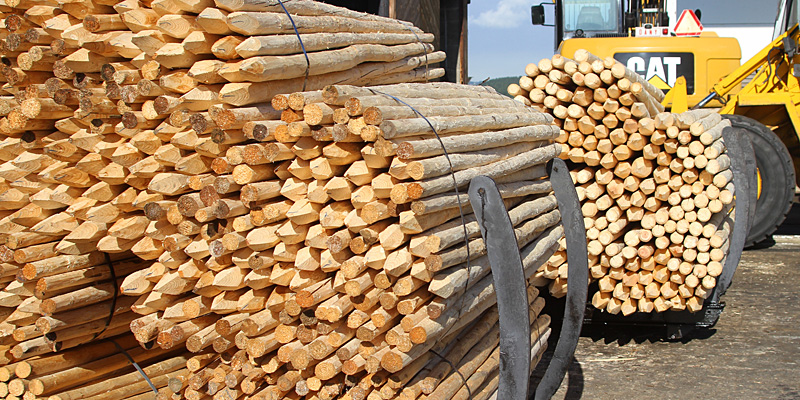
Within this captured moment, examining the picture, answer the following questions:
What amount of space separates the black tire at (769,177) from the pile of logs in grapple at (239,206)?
16.8 feet

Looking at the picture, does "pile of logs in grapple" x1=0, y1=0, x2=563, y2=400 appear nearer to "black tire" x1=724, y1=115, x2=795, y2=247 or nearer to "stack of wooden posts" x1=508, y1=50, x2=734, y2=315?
"stack of wooden posts" x1=508, y1=50, x2=734, y2=315

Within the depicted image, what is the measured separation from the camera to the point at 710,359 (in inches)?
203

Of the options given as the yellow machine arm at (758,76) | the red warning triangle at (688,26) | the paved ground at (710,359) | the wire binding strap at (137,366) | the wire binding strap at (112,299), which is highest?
the red warning triangle at (688,26)

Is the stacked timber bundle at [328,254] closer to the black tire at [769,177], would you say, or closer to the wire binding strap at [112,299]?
the wire binding strap at [112,299]

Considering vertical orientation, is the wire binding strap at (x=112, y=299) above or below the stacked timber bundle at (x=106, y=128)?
below

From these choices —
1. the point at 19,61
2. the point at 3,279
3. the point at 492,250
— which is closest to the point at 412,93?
the point at 492,250

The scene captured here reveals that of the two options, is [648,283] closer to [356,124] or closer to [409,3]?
[356,124]

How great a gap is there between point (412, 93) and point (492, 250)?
3.58 ft

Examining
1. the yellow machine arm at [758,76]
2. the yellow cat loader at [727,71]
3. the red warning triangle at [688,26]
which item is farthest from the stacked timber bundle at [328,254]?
the red warning triangle at [688,26]

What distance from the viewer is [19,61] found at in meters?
3.59

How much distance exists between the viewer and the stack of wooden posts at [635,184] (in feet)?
16.3

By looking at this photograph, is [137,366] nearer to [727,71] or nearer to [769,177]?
[769,177]

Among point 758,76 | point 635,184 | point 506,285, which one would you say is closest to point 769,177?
point 758,76

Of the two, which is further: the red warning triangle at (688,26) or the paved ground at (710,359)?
the red warning triangle at (688,26)
